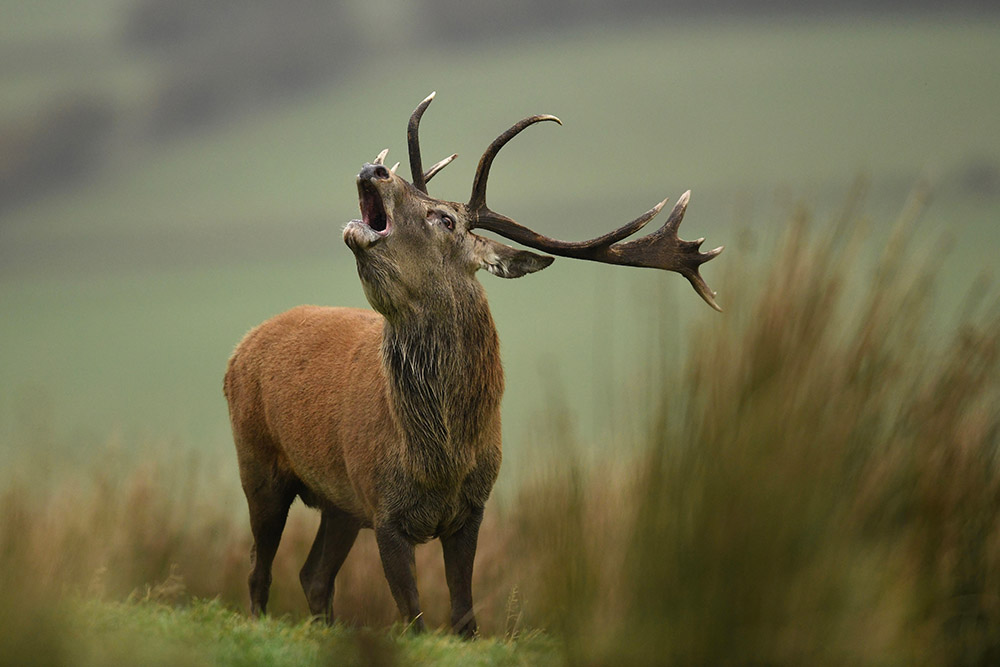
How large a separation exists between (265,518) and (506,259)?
271 centimetres

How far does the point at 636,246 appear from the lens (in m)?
6.68

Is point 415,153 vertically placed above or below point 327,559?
above

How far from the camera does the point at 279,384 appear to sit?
7.54m

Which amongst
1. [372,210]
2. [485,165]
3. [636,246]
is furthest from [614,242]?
[372,210]

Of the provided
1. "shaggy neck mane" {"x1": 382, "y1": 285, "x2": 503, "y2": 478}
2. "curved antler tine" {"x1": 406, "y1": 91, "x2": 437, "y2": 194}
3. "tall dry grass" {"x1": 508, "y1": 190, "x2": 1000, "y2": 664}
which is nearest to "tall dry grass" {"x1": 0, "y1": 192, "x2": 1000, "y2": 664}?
"tall dry grass" {"x1": 508, "y1": 190, "x2": 1000, "y2": 664}

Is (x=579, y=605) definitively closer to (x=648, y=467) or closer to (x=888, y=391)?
(x=648, y=467)

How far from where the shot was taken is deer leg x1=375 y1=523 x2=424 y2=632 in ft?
20.1

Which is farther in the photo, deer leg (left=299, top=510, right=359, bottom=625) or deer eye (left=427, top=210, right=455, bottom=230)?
deer leg (left=299, top=510, right=359, bottom=625)

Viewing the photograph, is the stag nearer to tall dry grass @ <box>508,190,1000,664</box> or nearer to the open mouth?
the open mouth

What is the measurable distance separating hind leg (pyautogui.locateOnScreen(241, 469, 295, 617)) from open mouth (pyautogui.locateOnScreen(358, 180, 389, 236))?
2338 mm

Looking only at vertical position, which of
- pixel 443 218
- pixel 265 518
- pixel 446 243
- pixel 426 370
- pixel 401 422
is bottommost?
pixel 265 518

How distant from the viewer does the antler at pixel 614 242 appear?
6590 mm

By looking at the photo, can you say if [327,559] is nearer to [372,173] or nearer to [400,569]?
[400,569]

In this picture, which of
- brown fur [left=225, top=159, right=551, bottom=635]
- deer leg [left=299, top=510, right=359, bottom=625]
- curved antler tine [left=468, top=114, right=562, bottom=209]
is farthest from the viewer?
deer leg [left=299, top=510, right=359, bottom=625]
